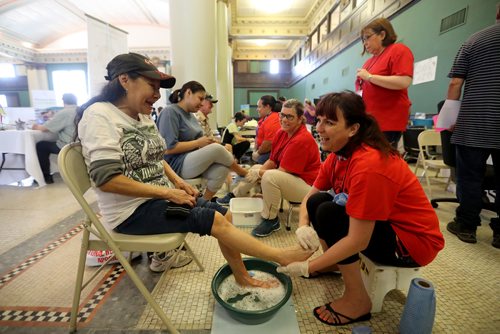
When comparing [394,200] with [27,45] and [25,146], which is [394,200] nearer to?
[25,146]

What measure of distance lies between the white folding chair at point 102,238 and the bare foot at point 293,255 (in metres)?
0.43

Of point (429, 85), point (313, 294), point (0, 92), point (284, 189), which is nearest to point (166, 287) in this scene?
point (313, 294)

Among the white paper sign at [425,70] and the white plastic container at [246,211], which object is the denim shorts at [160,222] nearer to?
the white plastic container at [246,211]

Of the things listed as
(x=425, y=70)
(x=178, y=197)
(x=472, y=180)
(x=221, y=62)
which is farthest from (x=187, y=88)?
(x=221, y=62)

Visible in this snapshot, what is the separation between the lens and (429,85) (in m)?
3.77

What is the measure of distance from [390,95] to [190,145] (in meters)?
1.46

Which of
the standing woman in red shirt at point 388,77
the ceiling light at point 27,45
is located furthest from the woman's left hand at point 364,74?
the ceiling light at point 27,45

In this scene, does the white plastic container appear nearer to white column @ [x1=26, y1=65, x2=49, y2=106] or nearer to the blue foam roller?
the blue foam roller

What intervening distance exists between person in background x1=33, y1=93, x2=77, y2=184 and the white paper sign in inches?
194

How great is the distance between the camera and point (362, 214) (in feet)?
2.99

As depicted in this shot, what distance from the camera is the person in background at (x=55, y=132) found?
329 cm

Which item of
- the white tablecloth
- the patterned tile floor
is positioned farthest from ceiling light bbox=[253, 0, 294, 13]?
the patterned tile floor

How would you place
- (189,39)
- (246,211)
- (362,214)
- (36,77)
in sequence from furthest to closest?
(36,77) < (189,39) < (246,211) < (362,214)

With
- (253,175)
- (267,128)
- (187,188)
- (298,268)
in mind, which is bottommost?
(298,268)
